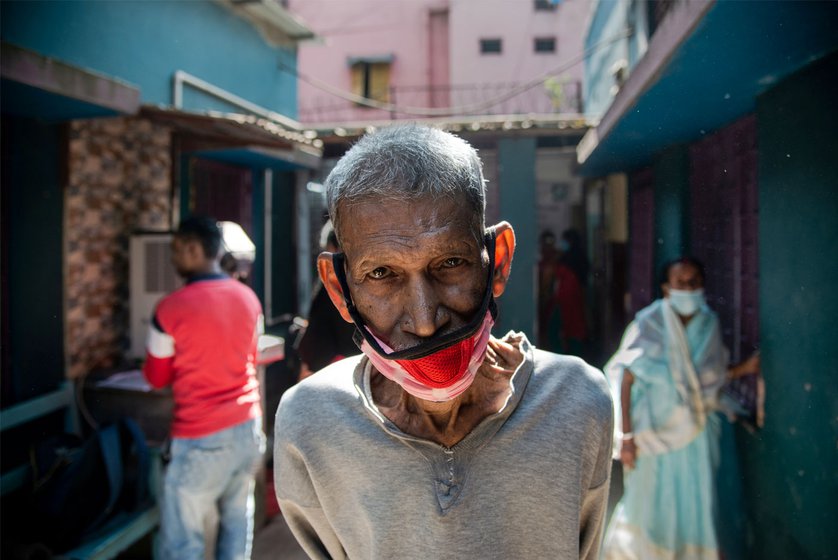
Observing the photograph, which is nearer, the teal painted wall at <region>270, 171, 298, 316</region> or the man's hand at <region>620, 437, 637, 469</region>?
the man's hand at <region>620, 437, 637, 469</region>

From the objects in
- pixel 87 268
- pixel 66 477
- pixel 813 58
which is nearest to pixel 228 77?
pixel 87 268

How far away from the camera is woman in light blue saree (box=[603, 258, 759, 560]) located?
3.33 m

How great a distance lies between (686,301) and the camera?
133 inches

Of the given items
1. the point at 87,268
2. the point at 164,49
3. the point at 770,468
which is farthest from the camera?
the point at 164,49

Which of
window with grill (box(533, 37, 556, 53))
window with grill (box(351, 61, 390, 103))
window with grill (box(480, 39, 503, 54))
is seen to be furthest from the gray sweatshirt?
window with grill (box(351, 61, 390, 103))

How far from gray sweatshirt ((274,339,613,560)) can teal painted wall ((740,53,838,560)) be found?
4.92ft

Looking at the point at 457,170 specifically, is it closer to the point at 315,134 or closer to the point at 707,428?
the point at 707,428

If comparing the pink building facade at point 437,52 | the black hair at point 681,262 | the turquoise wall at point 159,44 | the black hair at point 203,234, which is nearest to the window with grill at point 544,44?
the pink building facade at point 437,52

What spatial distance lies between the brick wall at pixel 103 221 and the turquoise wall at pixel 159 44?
673 millimetres

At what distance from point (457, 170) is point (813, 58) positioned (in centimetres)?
196

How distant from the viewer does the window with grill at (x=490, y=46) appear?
48.7 ft

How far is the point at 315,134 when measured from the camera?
7.10 meters

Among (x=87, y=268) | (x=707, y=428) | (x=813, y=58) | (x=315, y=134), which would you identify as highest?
(x=315, y=134)

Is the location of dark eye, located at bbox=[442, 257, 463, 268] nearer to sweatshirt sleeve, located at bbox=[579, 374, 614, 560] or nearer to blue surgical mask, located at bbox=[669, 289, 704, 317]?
sweatshirt sleeve, located at bbox=[579, 374, 614, 560]
